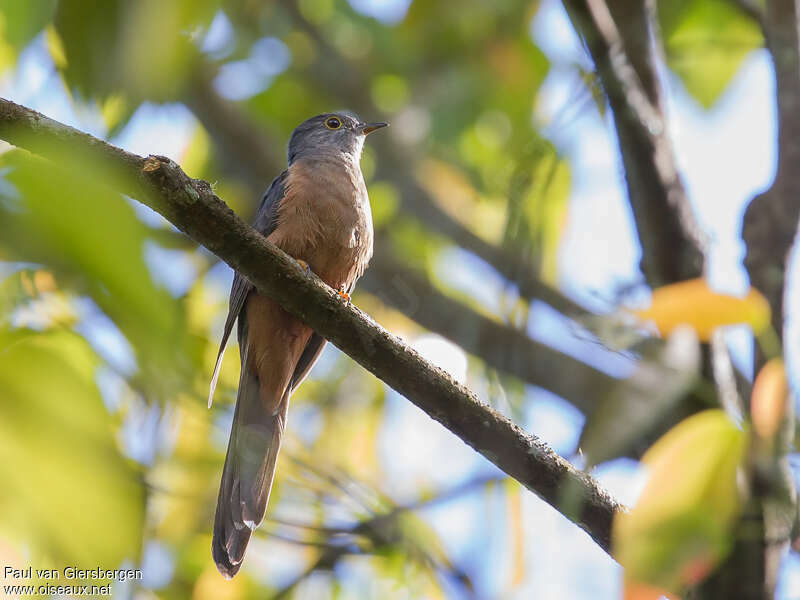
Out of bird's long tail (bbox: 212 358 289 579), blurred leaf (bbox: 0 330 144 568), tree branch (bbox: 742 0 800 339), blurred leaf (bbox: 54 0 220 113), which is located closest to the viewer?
blurred leaf (bbox: 0 330 144 568)

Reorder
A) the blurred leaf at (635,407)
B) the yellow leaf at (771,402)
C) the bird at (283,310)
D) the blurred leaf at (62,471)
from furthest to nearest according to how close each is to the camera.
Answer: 1. the bird at (283,310)
2. the blurred leaf at (635,407)
3. the yellow leaf at (771,402)
4. the blurred leaf at (62,471)

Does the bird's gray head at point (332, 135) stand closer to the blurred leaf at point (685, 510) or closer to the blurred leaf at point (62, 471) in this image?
the blurred leaf at point (685, 510)

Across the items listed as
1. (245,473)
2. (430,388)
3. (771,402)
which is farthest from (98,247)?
(245,473)

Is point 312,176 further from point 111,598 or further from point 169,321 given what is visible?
point 169,321

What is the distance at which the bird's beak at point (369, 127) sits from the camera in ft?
20.5

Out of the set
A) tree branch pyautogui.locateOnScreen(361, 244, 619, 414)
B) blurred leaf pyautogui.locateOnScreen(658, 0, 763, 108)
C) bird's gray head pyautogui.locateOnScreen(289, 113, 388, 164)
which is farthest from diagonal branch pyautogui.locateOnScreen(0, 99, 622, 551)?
blurred leaf pyautogui.locateOnScreen(658, 0, 763, 108)

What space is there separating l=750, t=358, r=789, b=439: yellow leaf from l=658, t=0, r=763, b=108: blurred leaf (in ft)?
13.2

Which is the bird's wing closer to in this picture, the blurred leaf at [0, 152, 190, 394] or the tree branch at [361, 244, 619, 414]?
the tree branch at [361, 244, 619, 414]

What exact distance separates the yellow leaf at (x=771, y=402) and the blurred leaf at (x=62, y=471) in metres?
1.20

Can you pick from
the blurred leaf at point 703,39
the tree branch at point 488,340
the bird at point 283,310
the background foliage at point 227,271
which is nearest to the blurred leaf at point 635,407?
the background foliage at point 227,271

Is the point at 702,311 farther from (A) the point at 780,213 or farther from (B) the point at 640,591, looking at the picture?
(A) the point at 780,213

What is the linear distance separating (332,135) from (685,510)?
5.09m

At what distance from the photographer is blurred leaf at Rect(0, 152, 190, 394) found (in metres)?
1.11

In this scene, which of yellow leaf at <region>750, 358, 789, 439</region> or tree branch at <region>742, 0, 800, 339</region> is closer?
yellow leaf at <region>750, 358, 789, 439</region>
